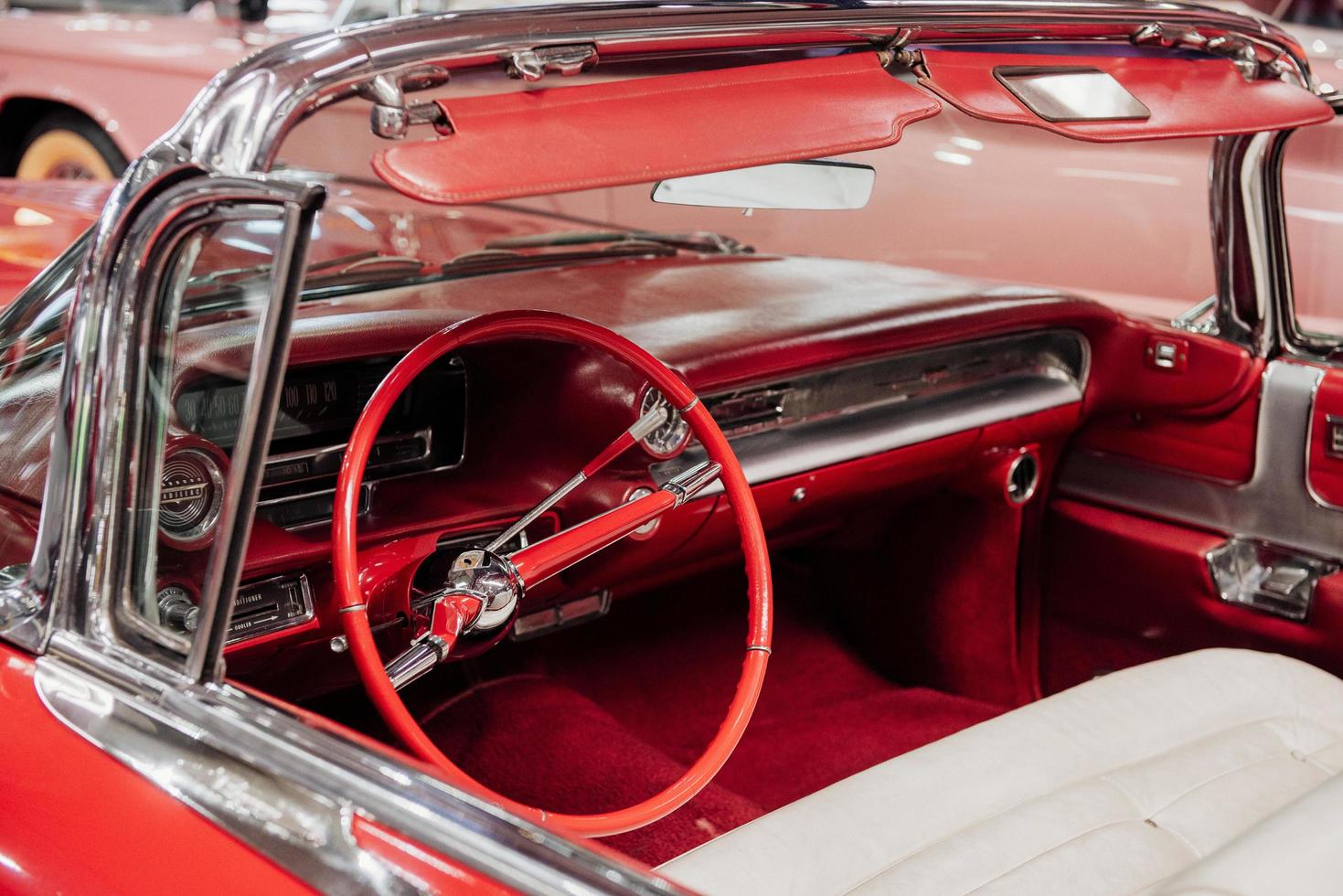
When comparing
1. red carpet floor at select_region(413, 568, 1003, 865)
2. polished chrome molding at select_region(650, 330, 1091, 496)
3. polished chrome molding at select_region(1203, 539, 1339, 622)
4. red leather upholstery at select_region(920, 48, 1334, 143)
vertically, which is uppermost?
red leather upholstery at select_region(920, 48, 1334, 143)

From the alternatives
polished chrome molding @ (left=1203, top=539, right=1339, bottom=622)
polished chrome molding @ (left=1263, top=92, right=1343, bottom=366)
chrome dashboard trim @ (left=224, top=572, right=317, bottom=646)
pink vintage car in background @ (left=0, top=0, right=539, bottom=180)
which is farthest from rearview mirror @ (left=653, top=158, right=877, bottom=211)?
pink vintage car in background @ (left=0, top=0, right=539, bottom=180)

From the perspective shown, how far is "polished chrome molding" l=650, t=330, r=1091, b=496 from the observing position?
6.70 ft

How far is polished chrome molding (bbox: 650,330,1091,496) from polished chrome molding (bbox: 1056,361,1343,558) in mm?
281

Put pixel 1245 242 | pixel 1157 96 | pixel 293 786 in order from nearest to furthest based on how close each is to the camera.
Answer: pixel 293 786, pixel 1157 96, pixel 1245 242

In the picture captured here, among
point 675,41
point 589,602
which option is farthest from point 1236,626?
point 675,41

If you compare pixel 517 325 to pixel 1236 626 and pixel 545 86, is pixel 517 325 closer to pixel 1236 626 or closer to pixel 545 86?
pixel 545 86

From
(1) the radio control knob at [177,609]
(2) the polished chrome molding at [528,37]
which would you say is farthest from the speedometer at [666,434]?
(1) the radio control knob at [177,609]

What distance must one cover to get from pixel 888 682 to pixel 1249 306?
106 centimetres

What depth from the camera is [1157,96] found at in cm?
160

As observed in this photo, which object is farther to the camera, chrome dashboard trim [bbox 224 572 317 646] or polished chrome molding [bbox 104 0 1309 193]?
chrome dashboard trim [bbox 224 572 317 646]

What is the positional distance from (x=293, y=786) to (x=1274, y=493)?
1922 mm

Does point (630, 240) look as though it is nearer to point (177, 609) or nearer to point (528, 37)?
point (528, 37)

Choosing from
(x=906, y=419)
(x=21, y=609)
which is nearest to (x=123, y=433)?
(x=21, y=609)

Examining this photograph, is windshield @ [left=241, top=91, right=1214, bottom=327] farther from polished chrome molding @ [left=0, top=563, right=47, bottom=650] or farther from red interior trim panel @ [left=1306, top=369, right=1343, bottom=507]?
red interior trim panel @ [left=1306, top=369, right=1343, bottom=507]
